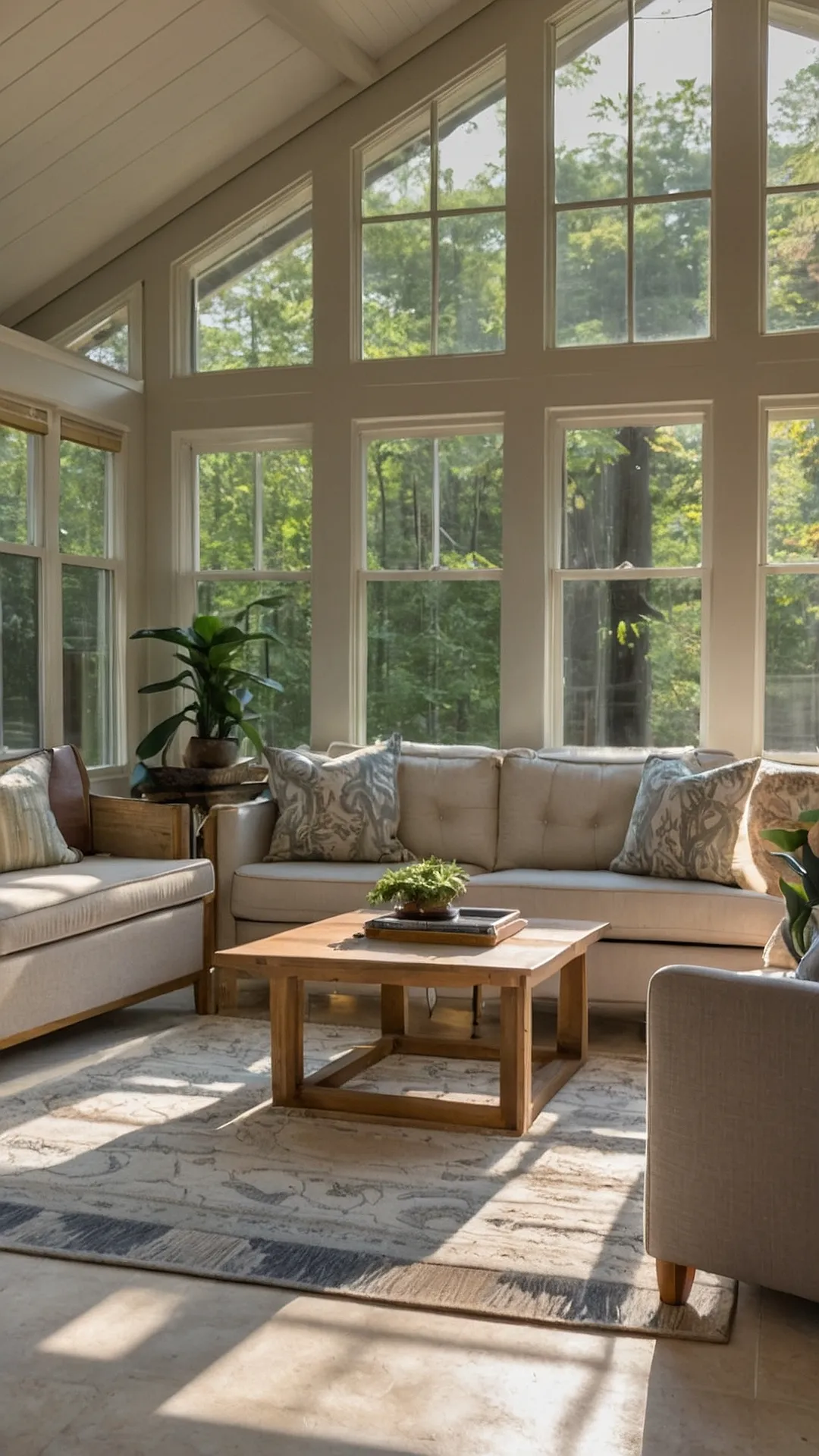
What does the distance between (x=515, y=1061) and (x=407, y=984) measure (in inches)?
14.0

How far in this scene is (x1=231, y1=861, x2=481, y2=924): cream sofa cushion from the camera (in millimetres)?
5023

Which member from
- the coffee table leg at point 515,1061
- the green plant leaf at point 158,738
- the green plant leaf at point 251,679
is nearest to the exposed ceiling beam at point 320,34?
the green plant leaf at point 251,679

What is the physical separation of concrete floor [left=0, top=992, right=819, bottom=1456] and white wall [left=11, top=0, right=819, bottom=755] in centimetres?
365

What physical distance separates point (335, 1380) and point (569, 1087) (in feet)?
6.26

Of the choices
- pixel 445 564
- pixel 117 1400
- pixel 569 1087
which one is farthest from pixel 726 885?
pixel 117 1400

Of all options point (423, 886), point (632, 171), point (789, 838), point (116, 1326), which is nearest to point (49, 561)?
point (423, 886)

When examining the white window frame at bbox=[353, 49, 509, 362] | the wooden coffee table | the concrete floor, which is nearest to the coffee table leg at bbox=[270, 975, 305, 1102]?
the wooden coffee table

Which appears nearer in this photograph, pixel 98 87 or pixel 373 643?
pixel 98 87

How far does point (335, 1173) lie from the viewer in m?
3.29

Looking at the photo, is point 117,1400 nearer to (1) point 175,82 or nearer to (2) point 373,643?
(2) point 373,643

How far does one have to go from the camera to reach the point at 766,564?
5738mm

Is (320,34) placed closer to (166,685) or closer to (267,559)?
(267,559)

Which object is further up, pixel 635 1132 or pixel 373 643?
pixel 373 643

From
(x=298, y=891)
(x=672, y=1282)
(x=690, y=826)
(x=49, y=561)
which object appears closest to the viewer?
(x=672, y=1282)
